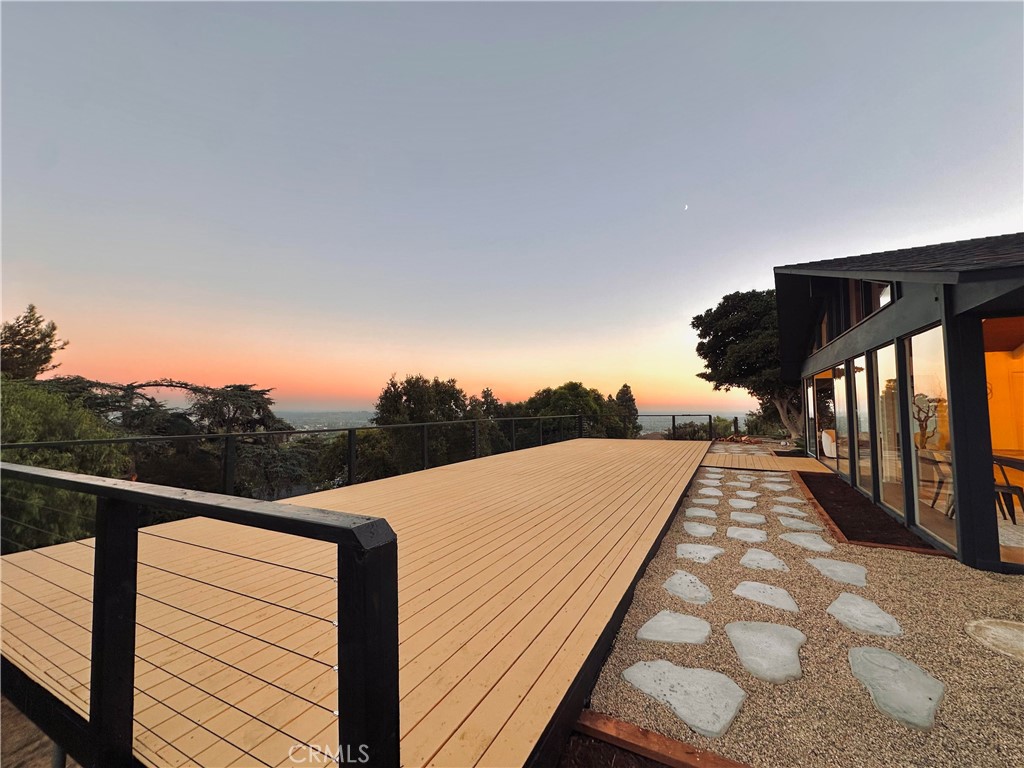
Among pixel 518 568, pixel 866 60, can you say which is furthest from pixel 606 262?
pixel 518 568

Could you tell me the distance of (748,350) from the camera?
13461 millimetres

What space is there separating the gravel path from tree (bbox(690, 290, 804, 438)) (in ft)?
38.1

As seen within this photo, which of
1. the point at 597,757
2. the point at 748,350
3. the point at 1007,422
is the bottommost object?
the point at 597,757

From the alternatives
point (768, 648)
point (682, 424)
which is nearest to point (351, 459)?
point (768, 648)

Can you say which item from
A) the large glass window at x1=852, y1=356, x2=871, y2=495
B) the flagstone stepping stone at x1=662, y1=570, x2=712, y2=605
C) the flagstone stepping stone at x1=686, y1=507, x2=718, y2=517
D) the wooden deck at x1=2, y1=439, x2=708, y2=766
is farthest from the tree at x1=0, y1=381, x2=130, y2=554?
the large glass window at x1=852, y1=356, x2=871, y2=495

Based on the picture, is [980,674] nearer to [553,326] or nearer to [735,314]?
[735,314]

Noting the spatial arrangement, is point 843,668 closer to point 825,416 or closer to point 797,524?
point 797,524

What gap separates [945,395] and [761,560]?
1858mm

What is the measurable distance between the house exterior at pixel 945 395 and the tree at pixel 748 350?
29.2ft

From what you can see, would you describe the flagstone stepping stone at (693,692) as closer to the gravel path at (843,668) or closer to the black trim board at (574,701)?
the gravel path at (843,668)

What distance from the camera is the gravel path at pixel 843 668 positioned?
4.22 ft

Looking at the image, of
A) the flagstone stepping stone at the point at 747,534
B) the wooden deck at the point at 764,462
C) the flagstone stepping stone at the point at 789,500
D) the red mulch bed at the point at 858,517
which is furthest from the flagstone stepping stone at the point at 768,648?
the wooden deck at the point at 764,462

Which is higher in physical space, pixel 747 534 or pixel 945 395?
pixel 945 395

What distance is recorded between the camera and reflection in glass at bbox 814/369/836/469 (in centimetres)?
660
